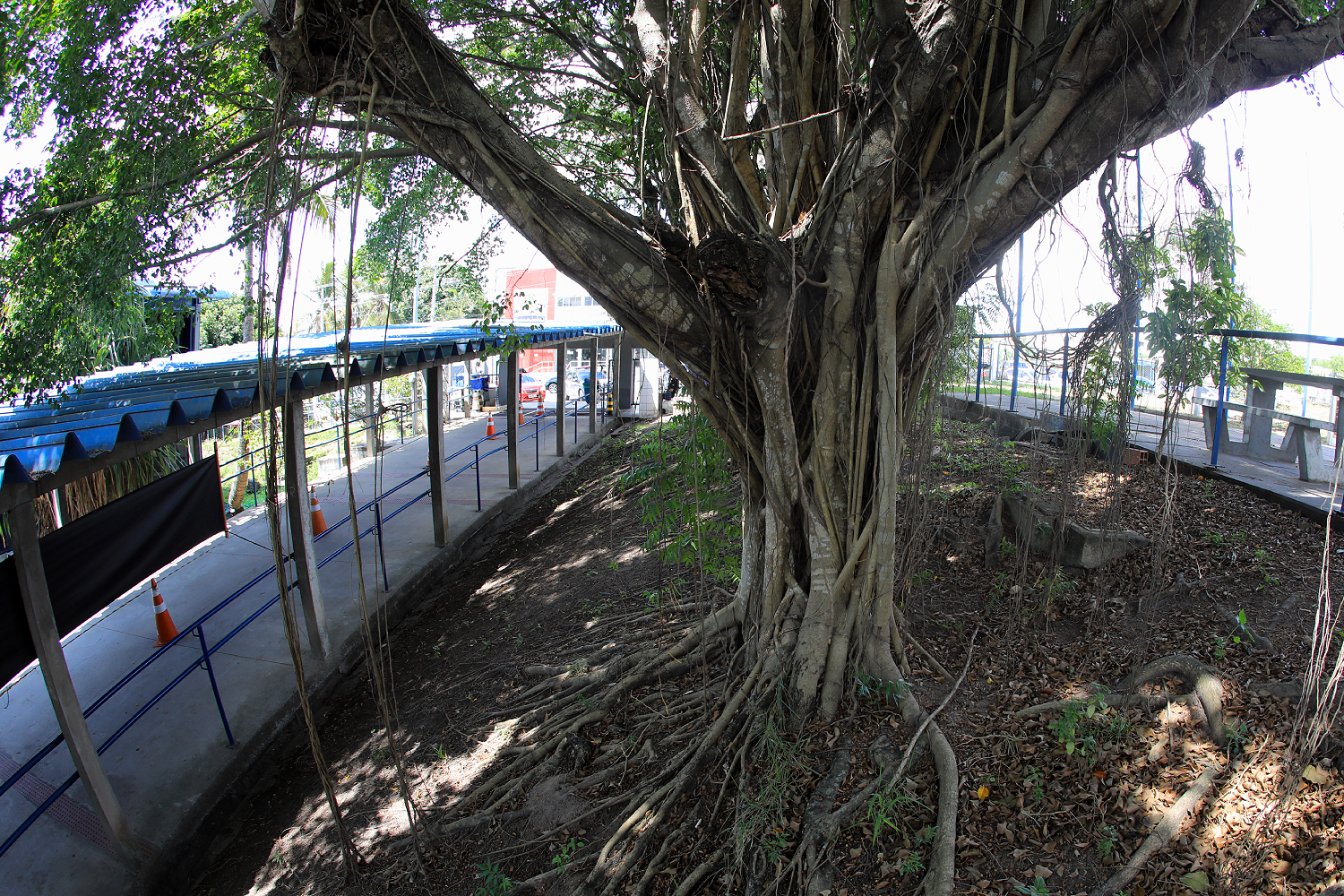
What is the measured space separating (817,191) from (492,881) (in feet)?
11.9

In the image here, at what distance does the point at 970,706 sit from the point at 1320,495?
3267 mm

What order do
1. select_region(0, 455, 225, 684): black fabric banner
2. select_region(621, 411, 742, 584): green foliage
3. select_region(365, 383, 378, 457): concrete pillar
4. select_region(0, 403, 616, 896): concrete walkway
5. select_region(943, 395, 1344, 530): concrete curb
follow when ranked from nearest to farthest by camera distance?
select_region(0, 455, 225, 684): black fabric banner, select_region(0, 403, 616, 896): concrete walkway, select_region(943, 395, 1344, 530): concrete curb, select_region(621, 411, 742, 584): green foliage, select_region(365, 383, 378, 457): concrete pillar

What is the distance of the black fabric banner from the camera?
3977 mm

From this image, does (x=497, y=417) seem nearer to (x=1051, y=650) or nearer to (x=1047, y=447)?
(x=1047, y=447)

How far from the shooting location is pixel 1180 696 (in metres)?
3.11

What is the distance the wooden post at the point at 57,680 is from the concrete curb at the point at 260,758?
23 centimetres

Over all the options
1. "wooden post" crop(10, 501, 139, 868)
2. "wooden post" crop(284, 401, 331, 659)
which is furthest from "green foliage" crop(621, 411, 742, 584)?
"wooden post" crop(10, 501, 139, 868)

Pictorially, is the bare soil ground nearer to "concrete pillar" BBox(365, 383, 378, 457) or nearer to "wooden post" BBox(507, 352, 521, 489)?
"concrete pillar" BBox(365, 383, 378, 457)

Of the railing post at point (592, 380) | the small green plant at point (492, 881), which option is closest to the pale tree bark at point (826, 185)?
the small green plant at point (492, 881)

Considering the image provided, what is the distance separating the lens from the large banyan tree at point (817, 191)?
2645 mm

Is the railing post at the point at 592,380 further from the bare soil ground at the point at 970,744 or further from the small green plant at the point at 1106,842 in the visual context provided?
the small green plant at the point at 1106,842

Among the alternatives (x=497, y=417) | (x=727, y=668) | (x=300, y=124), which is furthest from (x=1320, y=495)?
(x=497, y=417)

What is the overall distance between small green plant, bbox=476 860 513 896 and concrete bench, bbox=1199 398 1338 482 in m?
5.94

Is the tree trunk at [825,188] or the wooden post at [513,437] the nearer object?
the tree trunk at [825,188]
